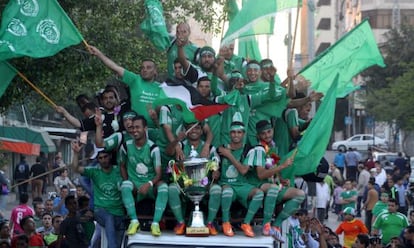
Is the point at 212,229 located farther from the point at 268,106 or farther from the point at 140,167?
the point at 268,106

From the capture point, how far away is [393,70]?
59812 mm

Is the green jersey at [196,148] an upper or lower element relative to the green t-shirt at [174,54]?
lower

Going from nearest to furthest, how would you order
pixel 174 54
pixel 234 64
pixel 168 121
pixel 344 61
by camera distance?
pixel 168 121, pixel 174 54, pixel 234 64, pixel 344 61

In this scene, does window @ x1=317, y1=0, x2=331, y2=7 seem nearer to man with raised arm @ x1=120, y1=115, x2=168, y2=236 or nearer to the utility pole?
the utility pole

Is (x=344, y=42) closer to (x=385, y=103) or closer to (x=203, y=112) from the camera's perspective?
(x=203, y=112)

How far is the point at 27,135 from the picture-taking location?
107 ft

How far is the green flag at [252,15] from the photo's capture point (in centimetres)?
1296

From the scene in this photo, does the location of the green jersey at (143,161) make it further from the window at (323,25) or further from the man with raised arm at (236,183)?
the window at (323,25)

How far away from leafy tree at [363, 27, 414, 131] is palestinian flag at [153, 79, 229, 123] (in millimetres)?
35418

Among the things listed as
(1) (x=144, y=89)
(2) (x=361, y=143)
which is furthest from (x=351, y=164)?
(1) (x=144, y=89)

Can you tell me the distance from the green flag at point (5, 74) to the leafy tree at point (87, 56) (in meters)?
1.21

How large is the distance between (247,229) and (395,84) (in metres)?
41.8

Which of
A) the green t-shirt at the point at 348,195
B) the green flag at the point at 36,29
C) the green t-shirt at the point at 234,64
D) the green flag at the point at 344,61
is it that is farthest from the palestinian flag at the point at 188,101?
the green t-shirt at the point at 348,195

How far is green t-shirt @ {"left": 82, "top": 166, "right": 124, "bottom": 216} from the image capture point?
10812 millimetres
